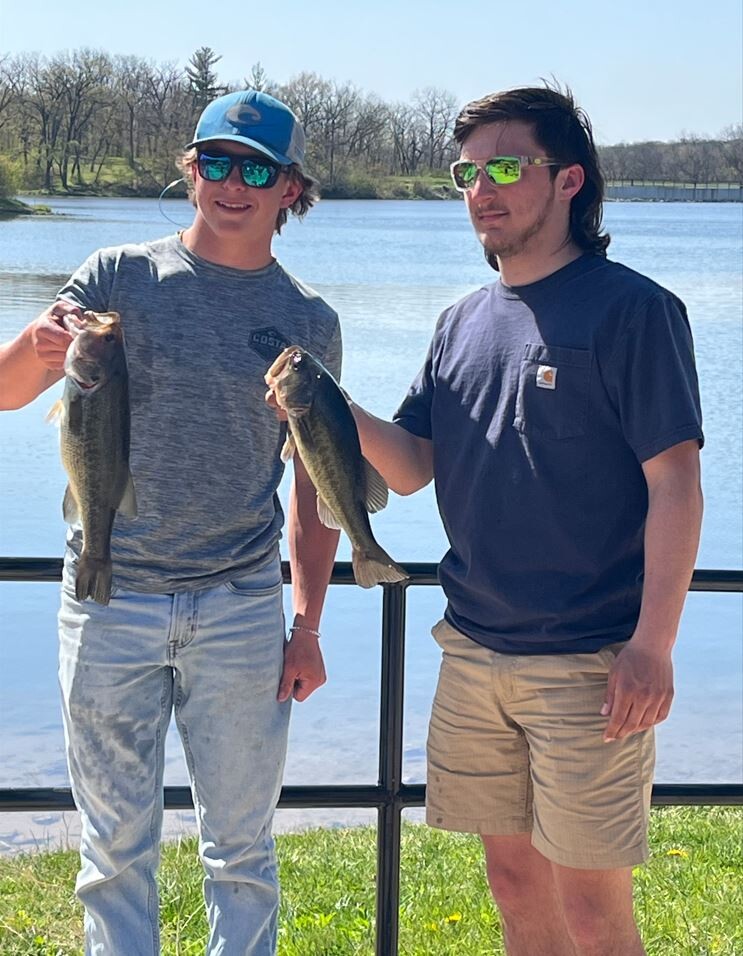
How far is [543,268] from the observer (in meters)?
3.01

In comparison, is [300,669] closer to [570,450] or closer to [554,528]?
[554,528]

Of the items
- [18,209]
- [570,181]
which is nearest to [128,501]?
[570,181]

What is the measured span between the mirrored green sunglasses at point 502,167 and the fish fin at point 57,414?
3.45 feet

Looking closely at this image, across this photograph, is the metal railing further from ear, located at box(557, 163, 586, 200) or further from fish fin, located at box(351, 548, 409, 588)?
ear, located at box(557, 163, 586, 200)

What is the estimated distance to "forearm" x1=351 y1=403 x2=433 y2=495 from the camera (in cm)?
310

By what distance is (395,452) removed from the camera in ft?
10.3

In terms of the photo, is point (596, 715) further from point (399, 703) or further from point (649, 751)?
point (399, 703)

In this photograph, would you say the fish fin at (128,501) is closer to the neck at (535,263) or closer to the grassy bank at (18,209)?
the neck at (535,263)

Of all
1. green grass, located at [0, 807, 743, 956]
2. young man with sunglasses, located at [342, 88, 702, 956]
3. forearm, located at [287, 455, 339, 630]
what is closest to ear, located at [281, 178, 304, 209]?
young man with sunglasses, located at [342, 88, 702, 956]

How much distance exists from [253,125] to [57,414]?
0.75 meters

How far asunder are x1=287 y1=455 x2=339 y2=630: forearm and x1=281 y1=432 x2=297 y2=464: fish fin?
197 millimetres

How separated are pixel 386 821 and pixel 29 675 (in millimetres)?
7630

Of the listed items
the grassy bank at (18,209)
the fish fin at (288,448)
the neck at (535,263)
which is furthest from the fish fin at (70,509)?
the grassy bank at (18,209)

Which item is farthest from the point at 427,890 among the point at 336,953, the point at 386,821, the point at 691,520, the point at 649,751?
the point at 691,520
